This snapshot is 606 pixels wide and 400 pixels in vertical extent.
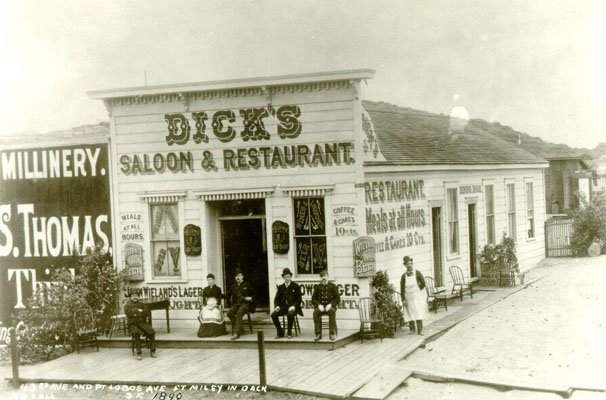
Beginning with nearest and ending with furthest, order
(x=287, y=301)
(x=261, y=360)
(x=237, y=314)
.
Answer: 1. (x=261, y=360)
2. (x=287, y=301)
3. (x=237, y=314)

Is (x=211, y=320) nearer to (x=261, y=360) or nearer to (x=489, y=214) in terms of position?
(x=261, y=360)

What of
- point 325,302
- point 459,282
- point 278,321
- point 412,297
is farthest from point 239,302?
point 459,282

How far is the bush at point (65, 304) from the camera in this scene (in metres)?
14.6

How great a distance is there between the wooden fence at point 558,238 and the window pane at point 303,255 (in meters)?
14.0

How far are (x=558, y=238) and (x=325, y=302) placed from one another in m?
15.0

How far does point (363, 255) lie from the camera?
1416 centimetres

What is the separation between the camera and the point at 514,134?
38.5 m

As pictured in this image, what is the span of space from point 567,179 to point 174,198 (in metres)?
23.1

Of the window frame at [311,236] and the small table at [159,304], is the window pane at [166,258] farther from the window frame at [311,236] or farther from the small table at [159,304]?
the window frame at [311,236]

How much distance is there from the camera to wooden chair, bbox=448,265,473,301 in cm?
1814

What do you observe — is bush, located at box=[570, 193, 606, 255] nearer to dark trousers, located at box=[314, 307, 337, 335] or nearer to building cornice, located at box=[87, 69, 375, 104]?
building cornice, located at box=[87, 69, 375, 104]

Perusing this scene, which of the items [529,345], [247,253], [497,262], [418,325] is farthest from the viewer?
[497,262]

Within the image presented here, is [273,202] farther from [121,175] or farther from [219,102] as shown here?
[121,175]

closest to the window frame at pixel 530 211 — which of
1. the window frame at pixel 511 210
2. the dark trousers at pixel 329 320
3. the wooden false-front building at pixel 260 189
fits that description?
the window frame at pixel 511 210
